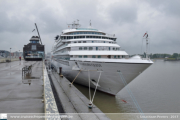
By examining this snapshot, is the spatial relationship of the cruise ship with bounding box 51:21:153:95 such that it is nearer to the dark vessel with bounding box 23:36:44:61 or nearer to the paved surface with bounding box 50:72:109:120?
the paved surface with bounding box 50:72:109:120

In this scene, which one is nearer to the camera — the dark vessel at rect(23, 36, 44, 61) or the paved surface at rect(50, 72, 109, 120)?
the paved surface at rect(50, 72, 109, 120)

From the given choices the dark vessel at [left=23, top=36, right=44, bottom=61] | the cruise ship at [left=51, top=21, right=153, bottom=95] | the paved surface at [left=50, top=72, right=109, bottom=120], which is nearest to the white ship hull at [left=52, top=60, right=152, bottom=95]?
the cruise ship at [left=51, top=21, right=153, bottom=95]

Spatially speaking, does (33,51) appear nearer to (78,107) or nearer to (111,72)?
(111,72)

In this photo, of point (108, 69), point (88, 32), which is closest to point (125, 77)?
point (108, 69)

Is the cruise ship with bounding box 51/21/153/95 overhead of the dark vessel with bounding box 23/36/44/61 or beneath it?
beneath

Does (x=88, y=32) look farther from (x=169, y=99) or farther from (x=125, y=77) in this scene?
(x=169, y=99)

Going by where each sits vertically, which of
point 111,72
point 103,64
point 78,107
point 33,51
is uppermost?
point 33,51

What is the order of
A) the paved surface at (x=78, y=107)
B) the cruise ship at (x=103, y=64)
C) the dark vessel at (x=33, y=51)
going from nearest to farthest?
1. the paved surface at (x=78, y=107)
2. the cruise ship at (x=103, y=64)
3. the dark vessel at (x=33, y=51)

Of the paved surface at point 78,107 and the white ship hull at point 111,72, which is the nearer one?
the paved surface at point 78,107

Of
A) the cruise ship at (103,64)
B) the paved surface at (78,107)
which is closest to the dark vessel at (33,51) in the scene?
the cruise ship at (103,64)

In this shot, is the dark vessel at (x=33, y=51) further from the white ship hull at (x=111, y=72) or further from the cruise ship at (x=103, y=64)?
the white ship hull at (x=111, y=72)

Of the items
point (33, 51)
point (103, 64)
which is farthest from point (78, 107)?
point (33, 51)

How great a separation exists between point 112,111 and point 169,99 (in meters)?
7.29

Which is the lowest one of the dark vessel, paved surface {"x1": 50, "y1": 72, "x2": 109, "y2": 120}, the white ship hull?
paved surface {"x1": 50, "y1": 72, "x2": 109, "y2": 120}
